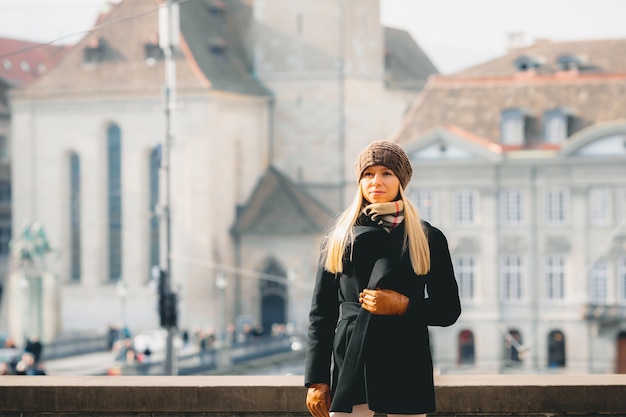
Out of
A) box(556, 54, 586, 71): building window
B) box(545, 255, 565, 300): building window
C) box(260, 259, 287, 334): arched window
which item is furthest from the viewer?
box(260, 259, 287, 334): arched window

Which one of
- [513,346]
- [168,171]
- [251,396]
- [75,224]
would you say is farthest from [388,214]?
[75,224]

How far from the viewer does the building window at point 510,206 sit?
67562mm

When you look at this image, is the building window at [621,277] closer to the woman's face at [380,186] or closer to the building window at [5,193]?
the building window at [5,193]

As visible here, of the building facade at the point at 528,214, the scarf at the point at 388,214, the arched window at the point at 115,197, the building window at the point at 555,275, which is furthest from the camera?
the arched window at the point at 115,197

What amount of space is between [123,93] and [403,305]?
68.2 m

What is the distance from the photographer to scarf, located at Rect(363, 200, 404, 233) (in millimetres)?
8914

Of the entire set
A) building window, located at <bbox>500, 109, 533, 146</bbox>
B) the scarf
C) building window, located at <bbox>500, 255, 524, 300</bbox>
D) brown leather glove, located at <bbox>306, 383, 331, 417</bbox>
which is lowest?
building window, located at <bbox>500, 255, 524, 300</bbox>

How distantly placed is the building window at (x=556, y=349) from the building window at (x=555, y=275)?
1.57m

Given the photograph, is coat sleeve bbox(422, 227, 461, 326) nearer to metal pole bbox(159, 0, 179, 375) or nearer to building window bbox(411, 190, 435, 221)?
metal pole bbox(159, 0, 179, 375)

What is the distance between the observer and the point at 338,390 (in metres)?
8.88

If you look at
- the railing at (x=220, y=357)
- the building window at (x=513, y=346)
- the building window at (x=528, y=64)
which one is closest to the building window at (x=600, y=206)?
the building window at (x=513, y=346)

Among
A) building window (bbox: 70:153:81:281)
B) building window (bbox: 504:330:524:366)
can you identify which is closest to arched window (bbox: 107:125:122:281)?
building window (bbox: 70:153:81:281)

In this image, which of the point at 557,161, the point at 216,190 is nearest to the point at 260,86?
the point at 216,190

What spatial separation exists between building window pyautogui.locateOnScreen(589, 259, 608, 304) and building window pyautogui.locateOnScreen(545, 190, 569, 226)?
2010 mm
